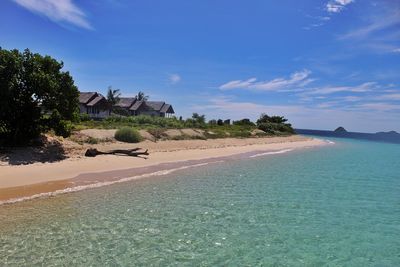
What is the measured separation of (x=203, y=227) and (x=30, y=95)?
57.7ft

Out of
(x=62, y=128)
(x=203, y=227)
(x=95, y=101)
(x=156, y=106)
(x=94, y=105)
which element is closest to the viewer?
(x=203, y=227)

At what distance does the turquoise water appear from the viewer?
10.1 m

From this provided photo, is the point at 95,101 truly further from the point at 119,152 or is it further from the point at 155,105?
the point at 119,152

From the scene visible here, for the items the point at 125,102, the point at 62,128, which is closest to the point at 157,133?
the point at 62,128

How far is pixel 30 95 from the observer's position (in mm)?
25047

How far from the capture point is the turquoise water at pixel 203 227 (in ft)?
33.2

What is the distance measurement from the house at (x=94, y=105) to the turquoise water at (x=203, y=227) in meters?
56.3

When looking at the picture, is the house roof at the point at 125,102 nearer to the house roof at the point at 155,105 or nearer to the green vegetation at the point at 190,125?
the house roof at the point at 155,105

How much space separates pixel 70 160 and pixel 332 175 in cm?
1853

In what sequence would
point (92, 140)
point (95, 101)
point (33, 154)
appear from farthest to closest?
point (95, 101) → point (92, 140) → point (33, 154)

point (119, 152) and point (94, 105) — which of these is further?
point (94, 105)

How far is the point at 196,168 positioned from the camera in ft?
93.1

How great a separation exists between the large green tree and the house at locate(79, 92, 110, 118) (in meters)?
48.6

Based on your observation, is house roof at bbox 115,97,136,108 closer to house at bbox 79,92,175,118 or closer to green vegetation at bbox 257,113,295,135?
house at bbox 79,92,175,118
